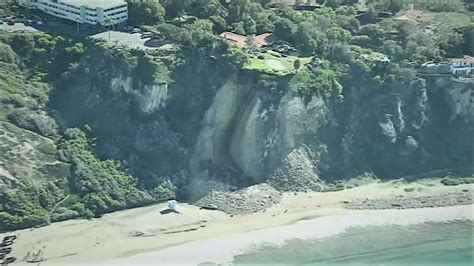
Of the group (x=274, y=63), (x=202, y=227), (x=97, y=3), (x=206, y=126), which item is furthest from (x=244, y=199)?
(x=97, y=3)

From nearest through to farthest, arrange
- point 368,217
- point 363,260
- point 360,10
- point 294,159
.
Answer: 1. point 363,260
2. point 368,217
3. point 294,159
4. point 360,10

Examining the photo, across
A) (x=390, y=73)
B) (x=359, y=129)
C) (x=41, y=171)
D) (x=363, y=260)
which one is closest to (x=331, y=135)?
(x=359, y=129)

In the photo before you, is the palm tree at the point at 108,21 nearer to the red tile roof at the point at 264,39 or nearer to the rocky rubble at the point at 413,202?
the red tile roof at the point at 264,39

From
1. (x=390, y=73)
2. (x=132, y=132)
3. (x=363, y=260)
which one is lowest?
(x=363, y=260)

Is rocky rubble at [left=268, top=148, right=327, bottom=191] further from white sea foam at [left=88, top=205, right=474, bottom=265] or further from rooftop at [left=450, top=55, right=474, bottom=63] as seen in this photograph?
rooftop at [left=450, top=55, right=474, bottom=63]

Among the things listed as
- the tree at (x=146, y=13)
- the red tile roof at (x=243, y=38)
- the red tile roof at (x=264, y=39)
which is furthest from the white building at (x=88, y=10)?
the red tile roof at (x=264, y=39)

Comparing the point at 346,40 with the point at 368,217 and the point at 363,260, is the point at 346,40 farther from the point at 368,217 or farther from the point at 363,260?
the point at 363,260
